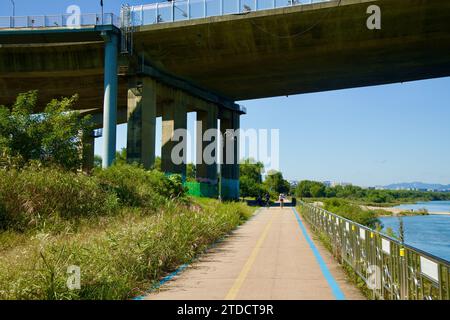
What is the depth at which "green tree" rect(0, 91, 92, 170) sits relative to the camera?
18766 millimetres

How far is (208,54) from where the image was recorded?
116 feet

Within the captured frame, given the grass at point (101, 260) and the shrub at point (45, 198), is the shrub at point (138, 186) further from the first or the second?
the grass at point (101, 260)

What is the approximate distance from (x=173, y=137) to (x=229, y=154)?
12872 mm

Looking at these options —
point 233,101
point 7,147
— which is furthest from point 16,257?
point 233,101

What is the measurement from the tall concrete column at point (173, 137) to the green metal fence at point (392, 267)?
32252mm

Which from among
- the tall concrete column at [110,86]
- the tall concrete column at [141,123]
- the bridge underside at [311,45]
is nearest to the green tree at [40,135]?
the tall concrete column at [110,86]

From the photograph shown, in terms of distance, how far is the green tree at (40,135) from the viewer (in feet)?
61.6

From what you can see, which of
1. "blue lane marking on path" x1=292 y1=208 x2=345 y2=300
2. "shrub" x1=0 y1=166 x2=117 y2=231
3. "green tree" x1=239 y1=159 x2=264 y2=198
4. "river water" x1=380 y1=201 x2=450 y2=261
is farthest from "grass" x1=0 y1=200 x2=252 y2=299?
"green tree" x1=239 y1=159 x2=264 y2=198

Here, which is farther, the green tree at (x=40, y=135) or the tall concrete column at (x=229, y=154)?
the tall concrete column at (x=229, y=154)

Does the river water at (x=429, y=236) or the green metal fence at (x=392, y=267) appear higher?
the green metal fence at (x=392, y=267)

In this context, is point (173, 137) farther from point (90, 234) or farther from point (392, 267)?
point (392, 267)

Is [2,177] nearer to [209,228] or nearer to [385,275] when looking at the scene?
[209,228]

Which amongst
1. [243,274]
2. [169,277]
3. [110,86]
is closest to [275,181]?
[110,86]
